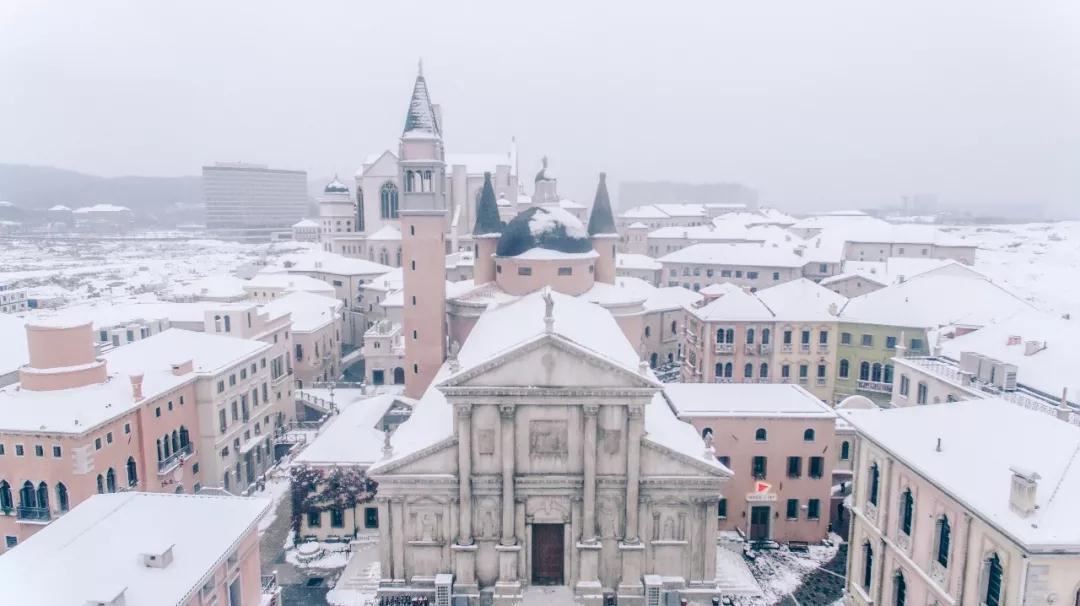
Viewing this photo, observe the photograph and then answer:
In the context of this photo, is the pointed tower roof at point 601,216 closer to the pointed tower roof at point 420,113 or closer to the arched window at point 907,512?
the pointed tower roof at point 420,113

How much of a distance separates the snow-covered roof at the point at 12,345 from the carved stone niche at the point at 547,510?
38035 mm

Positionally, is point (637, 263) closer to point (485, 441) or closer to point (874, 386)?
point (874, 386)

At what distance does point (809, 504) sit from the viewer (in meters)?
35.0

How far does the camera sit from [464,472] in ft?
95.1

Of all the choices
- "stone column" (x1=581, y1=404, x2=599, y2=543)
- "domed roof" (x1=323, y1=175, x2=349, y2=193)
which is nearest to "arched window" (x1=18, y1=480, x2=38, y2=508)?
"stone column" (x1=581, y1=404, x2=599, y2=543)

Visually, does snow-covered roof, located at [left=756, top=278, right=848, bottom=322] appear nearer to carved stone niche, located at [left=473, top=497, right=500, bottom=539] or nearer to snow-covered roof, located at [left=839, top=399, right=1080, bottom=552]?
snow-covered roof, located at [left=839, top=399, right=1080, bottom=552]

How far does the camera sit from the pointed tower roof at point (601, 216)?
49250 mm

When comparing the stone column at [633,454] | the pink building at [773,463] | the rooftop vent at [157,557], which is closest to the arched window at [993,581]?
the stone column at [633,454]

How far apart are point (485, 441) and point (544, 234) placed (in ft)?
60.7

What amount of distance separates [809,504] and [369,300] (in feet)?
177

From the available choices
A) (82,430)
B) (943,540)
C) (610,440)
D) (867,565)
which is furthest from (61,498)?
(943,540)

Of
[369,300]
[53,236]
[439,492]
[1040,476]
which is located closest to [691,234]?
[369,300]

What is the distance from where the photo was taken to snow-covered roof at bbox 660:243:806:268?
257 feet

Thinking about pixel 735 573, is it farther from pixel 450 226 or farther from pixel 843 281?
pixel 450 226
